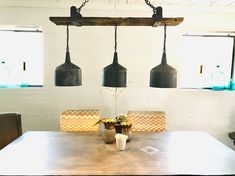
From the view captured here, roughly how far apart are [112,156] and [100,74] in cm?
185

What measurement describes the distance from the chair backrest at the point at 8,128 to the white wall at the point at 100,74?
90 centimetres

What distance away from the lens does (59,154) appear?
2.06m

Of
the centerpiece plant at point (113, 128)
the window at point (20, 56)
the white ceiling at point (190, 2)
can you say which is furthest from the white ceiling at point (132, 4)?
the centerpiece plant at point (113, 128)

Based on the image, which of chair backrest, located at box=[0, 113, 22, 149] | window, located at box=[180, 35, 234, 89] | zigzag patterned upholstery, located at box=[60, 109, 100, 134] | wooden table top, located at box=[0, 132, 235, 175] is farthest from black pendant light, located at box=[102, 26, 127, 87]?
window, located at box=[180, 35, 234, 89]

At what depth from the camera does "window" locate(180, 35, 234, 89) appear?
388 cm

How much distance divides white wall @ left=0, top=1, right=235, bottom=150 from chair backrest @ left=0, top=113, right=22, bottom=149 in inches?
35.6

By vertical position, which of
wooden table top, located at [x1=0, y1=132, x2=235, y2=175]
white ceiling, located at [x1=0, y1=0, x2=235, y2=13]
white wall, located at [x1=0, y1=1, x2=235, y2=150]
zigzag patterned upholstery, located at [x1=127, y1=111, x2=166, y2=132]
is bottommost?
wooden table top, located at [x1=0, y1=132, x2=235, y2=175]

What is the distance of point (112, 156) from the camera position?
2031 millimetres

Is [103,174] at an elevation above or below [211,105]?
below

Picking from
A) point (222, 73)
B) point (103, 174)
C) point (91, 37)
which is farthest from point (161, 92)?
point (103, 174)

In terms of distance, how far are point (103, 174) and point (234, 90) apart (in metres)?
2.91

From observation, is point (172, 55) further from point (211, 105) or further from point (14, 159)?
point (14, 159)

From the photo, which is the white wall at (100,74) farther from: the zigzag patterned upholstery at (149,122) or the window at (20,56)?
the zigzag patterned upholstery at (149,122)

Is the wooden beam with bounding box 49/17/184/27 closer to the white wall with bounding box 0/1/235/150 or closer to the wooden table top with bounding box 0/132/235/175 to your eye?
the wooden table top with bounding box 0/132/235/175
